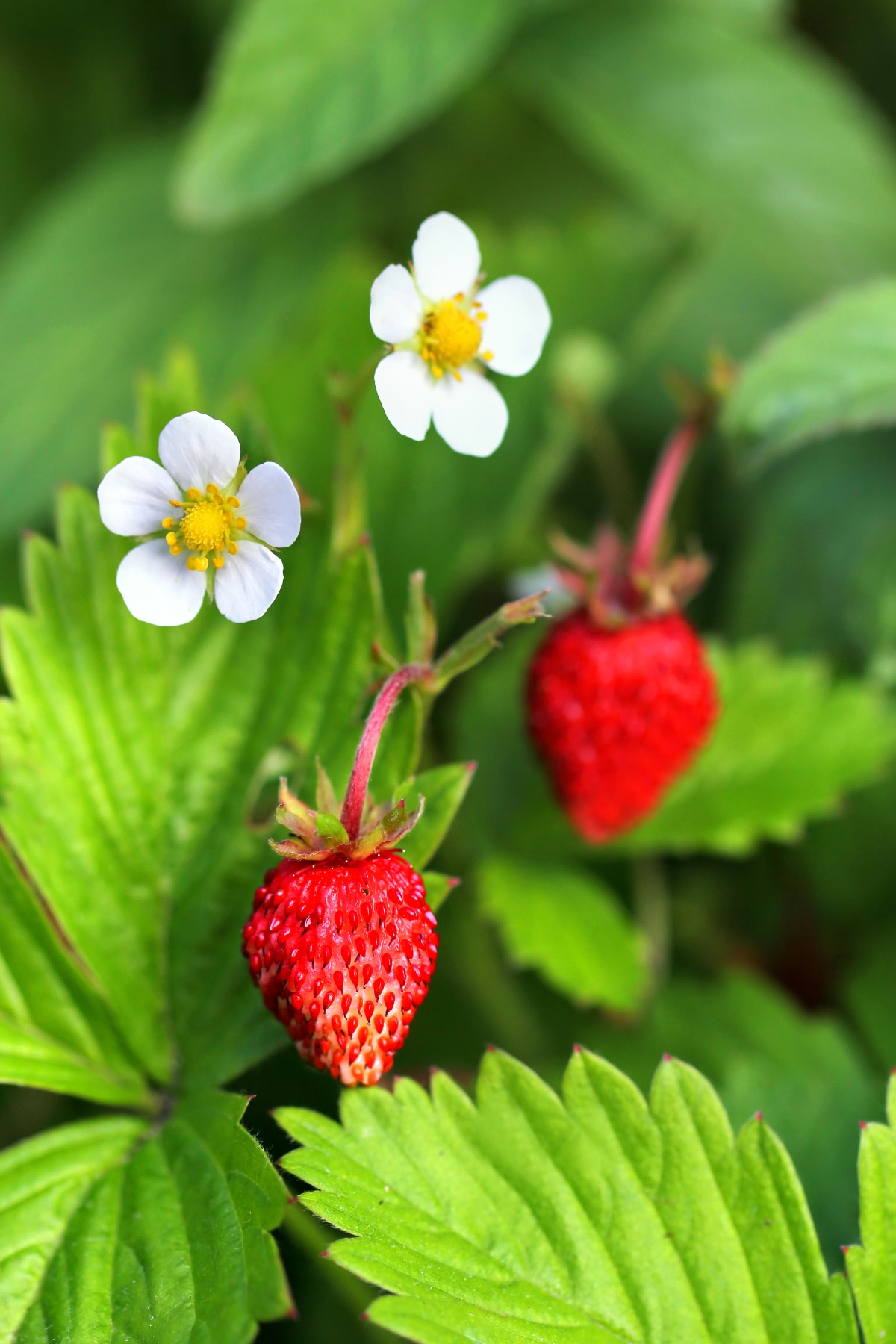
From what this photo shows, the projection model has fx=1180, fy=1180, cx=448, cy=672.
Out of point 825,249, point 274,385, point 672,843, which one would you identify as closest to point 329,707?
point 672,843

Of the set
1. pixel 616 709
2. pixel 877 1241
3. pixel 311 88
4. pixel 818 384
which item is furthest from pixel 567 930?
pixel 311 88

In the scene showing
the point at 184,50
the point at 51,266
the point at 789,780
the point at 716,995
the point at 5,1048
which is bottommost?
the point at 716,995

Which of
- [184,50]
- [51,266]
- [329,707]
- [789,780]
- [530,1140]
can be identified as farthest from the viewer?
[184,50]

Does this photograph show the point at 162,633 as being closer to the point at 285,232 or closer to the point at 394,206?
the point at 285,232

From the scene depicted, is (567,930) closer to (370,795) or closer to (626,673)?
(626,673)

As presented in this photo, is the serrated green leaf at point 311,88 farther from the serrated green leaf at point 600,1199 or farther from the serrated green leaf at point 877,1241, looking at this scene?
the serrated green leaf at point 877,1241

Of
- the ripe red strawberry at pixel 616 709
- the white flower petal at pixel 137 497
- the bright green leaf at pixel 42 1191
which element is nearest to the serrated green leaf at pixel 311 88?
the ripe red strawberry at pixel 616 709
